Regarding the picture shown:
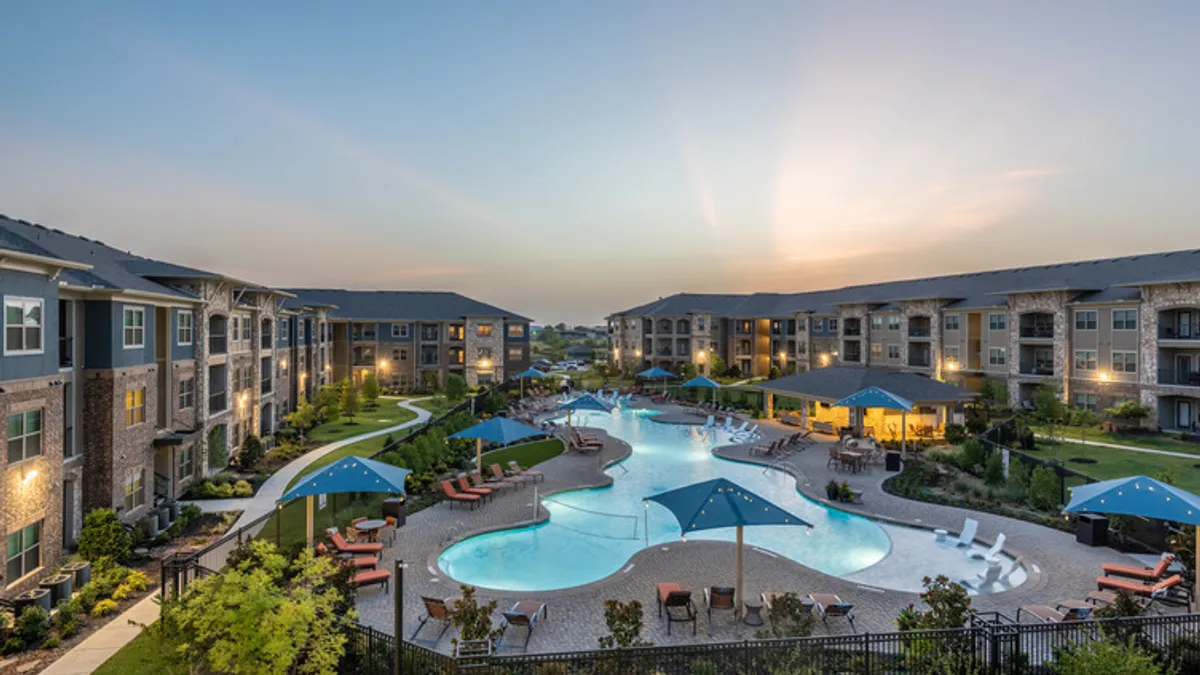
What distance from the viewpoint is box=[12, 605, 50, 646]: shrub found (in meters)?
10.1

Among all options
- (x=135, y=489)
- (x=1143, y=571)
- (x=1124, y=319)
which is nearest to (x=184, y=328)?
(x=135, y=489)

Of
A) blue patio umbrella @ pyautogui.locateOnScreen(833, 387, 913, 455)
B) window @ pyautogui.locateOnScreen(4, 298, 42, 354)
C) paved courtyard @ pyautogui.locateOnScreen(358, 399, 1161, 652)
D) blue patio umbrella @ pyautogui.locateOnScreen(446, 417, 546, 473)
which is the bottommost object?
paved courtyard @ pyautogui.locateOnScreen(358, 399, 1161, 652)

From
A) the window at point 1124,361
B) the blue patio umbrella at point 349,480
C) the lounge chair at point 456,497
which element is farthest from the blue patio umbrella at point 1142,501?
the window at point 1124,361

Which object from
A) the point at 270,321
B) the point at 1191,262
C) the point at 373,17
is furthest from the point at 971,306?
the point at 270,321

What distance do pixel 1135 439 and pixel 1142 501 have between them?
2727 cm

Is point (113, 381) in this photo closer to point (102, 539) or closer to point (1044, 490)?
point (102, 539)

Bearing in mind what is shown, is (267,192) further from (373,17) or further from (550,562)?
(550,562)

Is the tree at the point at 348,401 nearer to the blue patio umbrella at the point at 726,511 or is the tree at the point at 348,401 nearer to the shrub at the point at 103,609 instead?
the shrub at the point at 103,609

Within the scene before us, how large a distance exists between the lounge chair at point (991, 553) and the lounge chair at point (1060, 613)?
3.03m

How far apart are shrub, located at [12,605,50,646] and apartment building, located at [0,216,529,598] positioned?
5.81 ft

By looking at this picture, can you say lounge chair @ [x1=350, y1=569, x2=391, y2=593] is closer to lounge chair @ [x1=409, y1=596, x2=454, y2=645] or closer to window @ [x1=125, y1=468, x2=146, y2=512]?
lounge chair @ [x1=409, y1=596, x2=454, y2=645]

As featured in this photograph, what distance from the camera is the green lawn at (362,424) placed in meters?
33.3

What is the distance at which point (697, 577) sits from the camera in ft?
42.5

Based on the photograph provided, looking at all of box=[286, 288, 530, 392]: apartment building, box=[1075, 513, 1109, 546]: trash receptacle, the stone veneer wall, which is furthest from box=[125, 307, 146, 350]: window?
box=[286, 288, 530, 392]: apartment building
